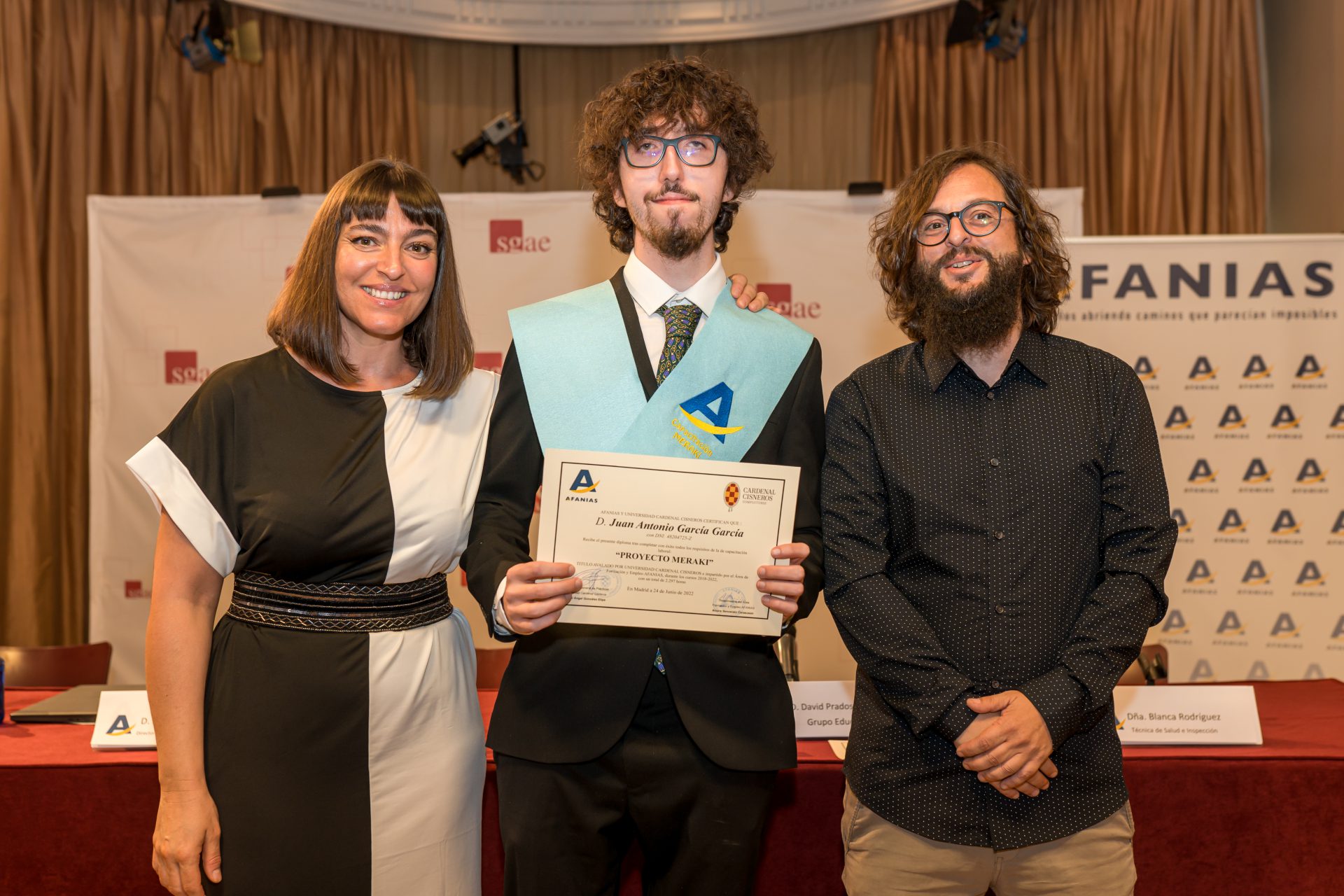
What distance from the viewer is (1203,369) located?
4578mm

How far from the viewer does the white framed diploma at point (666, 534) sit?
1.71 m

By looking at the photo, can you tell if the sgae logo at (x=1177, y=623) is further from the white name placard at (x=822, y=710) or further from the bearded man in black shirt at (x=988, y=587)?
the bearded man in black shirt at (x=988, y=587)

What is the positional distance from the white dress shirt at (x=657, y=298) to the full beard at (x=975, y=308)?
1.38 ft

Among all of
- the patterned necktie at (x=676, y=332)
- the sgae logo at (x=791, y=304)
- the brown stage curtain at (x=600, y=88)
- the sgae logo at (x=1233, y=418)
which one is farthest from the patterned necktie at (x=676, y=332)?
the brown stage curtain at (x=600, y=88)

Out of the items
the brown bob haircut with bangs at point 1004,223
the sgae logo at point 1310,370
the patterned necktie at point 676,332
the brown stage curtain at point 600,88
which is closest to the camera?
the patterned necktie at point 676,332

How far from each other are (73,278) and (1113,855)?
6.01 m

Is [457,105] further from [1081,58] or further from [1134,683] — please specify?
[1134,683]

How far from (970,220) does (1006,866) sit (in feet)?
3.90

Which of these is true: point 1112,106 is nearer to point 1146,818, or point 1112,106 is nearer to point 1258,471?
point 1258,471

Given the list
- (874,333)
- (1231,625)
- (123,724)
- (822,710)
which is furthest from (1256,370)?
(123,724)

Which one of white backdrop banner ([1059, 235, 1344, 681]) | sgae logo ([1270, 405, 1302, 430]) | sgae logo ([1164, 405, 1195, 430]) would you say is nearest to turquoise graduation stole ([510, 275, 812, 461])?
white backdrop banner ([1059, 235, 1344, 681])

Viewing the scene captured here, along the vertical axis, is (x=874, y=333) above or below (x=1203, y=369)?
above

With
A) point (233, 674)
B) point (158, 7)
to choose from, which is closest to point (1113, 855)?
point (233, 674)

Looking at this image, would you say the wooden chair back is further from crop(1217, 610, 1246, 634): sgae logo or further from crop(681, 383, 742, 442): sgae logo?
crop(1217, 610, 1246, 634): sgae logo
